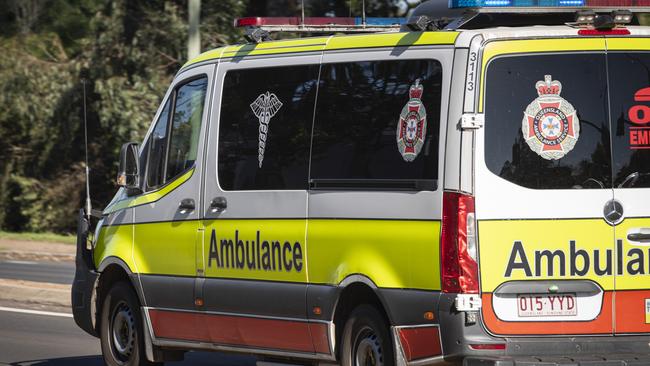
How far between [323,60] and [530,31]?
1512 millimetres

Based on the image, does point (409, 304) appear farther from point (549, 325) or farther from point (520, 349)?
point (549, 325)

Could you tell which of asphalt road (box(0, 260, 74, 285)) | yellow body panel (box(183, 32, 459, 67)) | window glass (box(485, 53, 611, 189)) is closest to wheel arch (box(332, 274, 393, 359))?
window glass (box(485, 53, 611, 189))

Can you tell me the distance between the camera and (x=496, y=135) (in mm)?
6922

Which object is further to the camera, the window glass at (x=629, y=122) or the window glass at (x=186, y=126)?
the window glass at (x=186, y=126)

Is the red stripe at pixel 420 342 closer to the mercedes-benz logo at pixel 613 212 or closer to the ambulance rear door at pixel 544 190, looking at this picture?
the ambulance rear door at pixel 544 190

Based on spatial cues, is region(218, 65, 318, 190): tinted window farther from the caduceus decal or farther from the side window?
the side window

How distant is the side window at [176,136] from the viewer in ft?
29.9

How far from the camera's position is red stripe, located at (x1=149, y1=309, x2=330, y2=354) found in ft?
26.3

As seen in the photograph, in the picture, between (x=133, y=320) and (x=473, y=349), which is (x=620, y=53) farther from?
(x=133, y=320)

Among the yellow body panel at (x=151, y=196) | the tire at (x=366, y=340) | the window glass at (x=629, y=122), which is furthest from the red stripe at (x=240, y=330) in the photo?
the window glass at (x=629, y=122)

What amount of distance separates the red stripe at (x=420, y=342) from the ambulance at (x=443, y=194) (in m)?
0.01

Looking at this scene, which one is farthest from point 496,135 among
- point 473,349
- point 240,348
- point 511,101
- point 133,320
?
point 133,320

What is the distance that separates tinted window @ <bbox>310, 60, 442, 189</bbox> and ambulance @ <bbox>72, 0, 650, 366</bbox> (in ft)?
0.04

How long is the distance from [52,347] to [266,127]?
12.2ft
